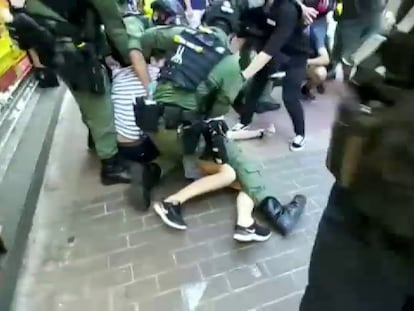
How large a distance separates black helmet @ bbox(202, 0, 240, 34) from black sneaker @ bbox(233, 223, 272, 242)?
110 centimetres

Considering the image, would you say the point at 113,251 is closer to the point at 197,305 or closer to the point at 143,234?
the point at 143,234

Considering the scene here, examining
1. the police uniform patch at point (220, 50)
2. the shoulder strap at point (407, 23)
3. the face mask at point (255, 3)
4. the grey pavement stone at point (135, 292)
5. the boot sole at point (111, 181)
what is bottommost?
the boot sole at point (111, 181)

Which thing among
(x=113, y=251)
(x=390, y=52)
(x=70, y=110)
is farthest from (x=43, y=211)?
(x=390, y=52)

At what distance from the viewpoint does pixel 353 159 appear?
2.43 ft

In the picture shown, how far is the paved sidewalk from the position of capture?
1.71 metres

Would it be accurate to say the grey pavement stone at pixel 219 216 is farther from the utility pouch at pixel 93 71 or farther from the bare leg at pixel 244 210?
the utility pouch at pixel 93 71

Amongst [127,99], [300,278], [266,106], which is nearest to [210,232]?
[300,278]

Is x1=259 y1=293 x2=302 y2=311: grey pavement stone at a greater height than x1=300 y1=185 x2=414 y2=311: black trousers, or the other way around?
x1=300 y1=185 x2=414 y2=311: black trousers

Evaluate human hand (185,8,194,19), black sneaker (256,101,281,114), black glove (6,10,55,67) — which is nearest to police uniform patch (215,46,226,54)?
black glove (6,10,55,67)

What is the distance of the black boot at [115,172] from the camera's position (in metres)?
2.52

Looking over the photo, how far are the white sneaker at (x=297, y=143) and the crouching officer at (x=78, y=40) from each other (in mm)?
1096

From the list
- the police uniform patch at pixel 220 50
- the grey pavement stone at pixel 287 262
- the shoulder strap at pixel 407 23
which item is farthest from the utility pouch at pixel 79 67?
the shoulder strap at pixel 407 23

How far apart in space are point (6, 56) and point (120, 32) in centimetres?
90

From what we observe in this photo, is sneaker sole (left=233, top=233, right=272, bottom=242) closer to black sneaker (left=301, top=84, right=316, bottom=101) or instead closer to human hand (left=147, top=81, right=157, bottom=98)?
human hand (left=147, top=81, right=157, bottom=98)
